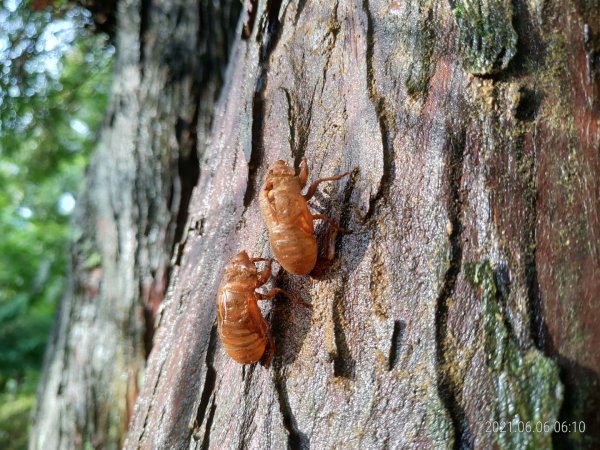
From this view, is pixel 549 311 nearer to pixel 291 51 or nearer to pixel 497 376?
pixel 497 376

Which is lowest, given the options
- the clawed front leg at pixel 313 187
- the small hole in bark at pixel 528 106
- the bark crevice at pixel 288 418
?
the bark crevice at pixel 288 418

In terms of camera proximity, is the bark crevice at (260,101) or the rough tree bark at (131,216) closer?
the bark crevice at (260,101)

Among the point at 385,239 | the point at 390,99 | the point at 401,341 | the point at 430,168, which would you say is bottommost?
the point at 401,341

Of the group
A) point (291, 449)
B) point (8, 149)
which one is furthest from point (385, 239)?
point (8, 149)

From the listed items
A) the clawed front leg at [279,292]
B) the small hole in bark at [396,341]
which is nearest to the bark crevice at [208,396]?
the clawed front leg at [279,292]

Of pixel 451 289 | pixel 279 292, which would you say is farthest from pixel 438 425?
pixel 279 292

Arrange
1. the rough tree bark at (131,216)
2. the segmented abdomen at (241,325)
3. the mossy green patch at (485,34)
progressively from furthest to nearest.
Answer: the rough tree bark at (131,216), the segmented abdomen at (241,325), the mossy green patch at (485,34)

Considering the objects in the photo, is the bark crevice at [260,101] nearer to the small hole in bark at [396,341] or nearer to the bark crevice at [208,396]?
the bark crevice at [208,396]
